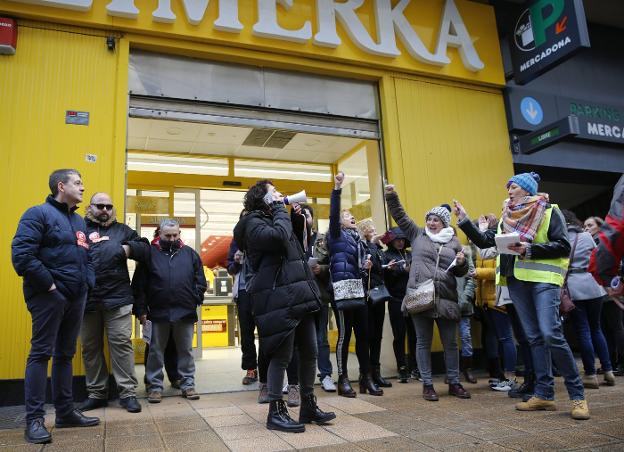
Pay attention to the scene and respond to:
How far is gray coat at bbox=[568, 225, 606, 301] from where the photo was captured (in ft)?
17.1

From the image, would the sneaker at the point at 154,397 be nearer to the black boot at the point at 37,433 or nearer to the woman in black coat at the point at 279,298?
the black boot at the point at 37,433

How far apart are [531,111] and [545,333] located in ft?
17.5

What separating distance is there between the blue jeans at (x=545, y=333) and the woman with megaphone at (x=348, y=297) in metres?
1.42

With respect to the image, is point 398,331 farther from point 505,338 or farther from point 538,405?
point 538,405

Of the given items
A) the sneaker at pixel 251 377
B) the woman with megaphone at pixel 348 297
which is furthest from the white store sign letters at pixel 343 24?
the sneaker at pixel 251 377

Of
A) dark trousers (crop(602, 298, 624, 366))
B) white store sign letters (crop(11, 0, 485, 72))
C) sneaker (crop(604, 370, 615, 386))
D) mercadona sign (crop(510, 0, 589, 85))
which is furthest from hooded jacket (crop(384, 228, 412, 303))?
mercadona sign (crop(510, 0, 589, 85))

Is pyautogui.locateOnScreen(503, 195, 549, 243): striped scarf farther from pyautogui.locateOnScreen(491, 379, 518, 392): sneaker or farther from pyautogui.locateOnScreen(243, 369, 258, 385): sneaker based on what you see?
pyautogui.locateOnScreen(243, 369, 258, 385): sneaker

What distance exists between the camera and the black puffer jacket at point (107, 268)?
4516 mm

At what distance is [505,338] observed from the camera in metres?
5.38

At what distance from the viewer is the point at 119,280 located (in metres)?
4.60

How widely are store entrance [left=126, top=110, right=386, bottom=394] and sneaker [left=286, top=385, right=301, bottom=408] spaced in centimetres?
266

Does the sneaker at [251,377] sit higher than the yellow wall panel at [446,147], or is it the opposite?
the yellow wall panel at [446,147]

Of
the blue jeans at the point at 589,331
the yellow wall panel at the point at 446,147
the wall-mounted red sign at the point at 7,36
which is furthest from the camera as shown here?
the yellow wall panel at the point at 446,147

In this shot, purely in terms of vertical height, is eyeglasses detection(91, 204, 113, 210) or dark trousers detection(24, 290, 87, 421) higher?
eyeglasses detection(91, 204, 113, 210)
